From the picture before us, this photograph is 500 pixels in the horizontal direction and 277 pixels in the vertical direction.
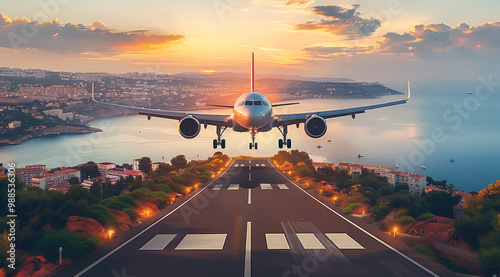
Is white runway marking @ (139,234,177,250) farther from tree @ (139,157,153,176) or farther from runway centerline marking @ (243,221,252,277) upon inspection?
tree @ (139,157,153,176)

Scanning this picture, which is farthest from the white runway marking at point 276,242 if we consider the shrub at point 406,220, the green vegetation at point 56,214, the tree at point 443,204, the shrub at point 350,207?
the tree at point 443,204

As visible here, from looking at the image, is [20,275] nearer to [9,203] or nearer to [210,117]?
[9,203]

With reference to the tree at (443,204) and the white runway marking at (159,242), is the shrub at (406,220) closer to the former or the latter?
the tree at (443,204)

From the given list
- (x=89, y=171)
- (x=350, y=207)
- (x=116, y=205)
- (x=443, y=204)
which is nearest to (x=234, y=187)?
(x=350, y=207)

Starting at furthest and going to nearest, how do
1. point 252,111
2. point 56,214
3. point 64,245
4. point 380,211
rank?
point 252,111
point 380,211
point 56,214
point 64,245

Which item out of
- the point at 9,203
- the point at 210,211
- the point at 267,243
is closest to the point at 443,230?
the point at 267,243

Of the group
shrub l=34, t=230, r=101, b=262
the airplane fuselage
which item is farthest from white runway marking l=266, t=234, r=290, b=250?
the airplane fuselage

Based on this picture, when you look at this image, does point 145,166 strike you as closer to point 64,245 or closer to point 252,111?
point 252,111
